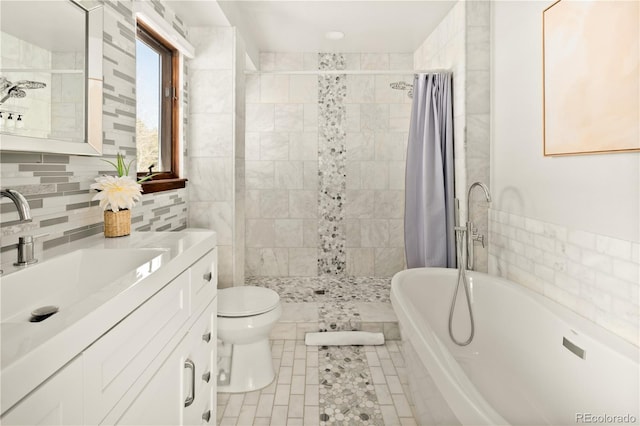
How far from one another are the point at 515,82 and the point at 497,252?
3.45 feet

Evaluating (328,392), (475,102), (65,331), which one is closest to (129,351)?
(65,331)

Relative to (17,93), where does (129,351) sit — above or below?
below

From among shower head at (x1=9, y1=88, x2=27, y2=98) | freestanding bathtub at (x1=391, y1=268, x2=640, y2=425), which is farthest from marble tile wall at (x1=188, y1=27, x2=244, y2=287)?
shower head at (x1=9, y1=88, x2=27, y2=98)

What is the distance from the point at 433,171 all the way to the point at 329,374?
62.2 inches

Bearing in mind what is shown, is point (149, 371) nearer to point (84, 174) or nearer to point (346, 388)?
point (84, 174)

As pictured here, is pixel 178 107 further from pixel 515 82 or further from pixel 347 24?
pixel 515 82

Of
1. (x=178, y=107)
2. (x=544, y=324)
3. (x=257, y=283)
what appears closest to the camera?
(x=544, y=324)

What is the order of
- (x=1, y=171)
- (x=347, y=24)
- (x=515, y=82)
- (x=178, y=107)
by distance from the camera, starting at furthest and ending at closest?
(x=347, y=24), (x=178, y=107), (x=515, y=82), (x=1, y=171)

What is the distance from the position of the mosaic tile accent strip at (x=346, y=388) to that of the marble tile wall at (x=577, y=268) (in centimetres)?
107

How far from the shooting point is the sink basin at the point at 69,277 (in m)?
0.95

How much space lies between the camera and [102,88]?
5.20ft

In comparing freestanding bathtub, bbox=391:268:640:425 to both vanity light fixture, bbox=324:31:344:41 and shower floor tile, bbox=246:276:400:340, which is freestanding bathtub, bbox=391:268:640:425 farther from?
vanity light fixture, bbox=324:31:344:41

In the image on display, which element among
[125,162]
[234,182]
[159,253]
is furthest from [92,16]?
[234,182]

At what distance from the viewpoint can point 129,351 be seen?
86cm
